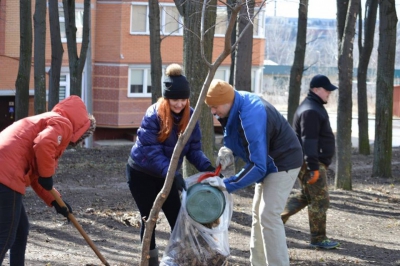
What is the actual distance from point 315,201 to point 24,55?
338 inches

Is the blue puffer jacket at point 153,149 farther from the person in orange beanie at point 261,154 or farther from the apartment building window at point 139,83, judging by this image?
the apartment building window at point 139,83

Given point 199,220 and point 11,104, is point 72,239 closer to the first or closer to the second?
point 199,220

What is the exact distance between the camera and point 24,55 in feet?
43.7

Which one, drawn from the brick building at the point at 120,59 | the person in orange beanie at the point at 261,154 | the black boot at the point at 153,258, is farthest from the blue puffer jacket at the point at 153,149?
the brick building at the point at 120,59

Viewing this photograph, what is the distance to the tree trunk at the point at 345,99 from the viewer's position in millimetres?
10141

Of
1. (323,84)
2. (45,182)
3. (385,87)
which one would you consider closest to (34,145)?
(45,182)

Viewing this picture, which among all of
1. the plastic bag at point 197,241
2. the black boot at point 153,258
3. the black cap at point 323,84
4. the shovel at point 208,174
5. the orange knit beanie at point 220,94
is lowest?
the black boot at point 153,258

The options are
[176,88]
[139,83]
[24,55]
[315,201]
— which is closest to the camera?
[176,88]

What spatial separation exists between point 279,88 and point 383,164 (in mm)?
46599

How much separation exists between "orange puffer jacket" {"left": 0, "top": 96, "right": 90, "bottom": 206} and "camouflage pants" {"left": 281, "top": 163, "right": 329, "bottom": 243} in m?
2.69

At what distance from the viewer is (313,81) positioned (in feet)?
21.4

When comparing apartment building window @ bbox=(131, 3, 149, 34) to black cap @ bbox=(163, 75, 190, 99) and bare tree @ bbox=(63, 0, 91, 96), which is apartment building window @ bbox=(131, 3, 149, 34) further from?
black cap @ bbox=(163, 75, 190, 99)

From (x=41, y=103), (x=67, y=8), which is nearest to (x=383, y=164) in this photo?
(x=41, y=103)

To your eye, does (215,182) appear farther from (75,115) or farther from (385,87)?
(385,87)
